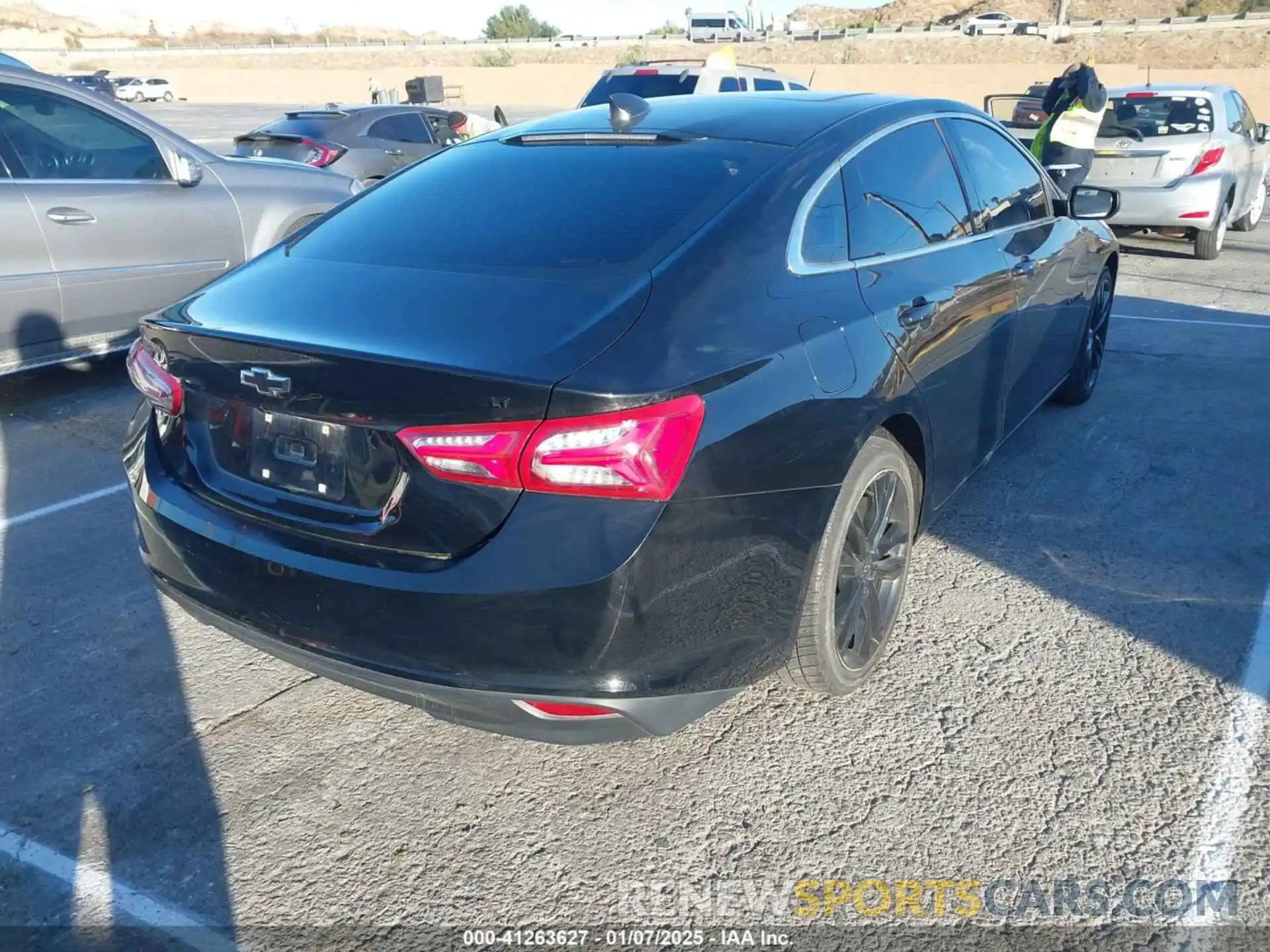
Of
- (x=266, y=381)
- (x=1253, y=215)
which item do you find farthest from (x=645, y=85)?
(x=266, y=381)

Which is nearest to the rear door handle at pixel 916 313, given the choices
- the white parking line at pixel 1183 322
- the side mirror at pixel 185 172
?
the side mirror at pixel 185 172

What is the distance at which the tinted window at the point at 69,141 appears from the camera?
18.5 feet

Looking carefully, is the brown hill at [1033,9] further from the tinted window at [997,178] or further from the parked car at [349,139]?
the tinted window at [997,178]

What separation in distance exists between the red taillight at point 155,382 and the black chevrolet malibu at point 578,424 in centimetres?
1

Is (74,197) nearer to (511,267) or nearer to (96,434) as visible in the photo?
(96,434)

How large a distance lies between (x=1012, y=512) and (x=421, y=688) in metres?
2.90

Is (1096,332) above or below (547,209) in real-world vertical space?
below

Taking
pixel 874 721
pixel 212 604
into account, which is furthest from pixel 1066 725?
pixel 212 604

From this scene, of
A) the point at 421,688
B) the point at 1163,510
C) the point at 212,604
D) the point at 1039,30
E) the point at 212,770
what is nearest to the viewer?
the point at 421,688

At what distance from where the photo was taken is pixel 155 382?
2756 millimetres

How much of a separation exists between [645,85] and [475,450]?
35.3 feet

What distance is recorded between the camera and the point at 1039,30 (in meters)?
68.4

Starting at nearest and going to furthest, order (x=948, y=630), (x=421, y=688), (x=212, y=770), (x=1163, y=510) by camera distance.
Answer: (x=421, y=688) → (x=212, y=770) → (x=948, y=630) → (x=1163, y=510)

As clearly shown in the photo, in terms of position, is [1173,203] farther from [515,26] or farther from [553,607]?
[515,26]
